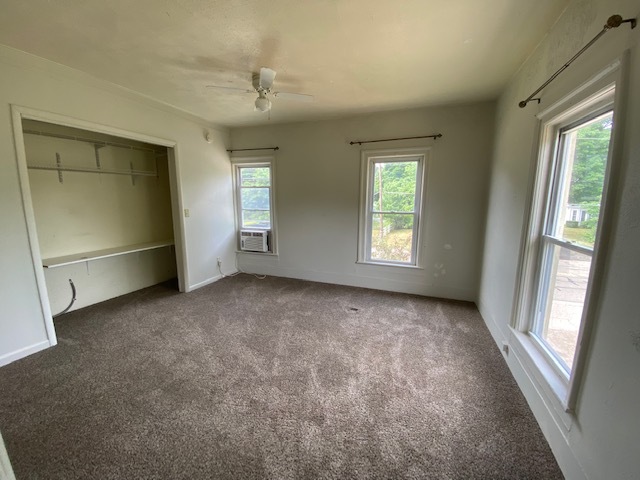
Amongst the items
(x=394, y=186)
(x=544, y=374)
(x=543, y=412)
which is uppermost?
(x=394, y=186)

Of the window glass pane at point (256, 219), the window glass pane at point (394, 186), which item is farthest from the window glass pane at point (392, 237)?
the window glass pane at point (256, 219)

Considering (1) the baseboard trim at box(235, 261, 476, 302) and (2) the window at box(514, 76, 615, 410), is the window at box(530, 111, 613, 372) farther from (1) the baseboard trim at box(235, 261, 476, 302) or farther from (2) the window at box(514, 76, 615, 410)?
(1) the baseboard trim at box(235, 261, 476, 302)

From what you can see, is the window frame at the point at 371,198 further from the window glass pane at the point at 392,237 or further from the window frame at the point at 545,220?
the window frame at the point at 545,220

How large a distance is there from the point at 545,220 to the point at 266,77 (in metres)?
2.42

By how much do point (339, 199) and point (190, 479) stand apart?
332cm

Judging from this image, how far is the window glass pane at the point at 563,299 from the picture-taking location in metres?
1.53

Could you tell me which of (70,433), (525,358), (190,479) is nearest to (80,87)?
(70,433)

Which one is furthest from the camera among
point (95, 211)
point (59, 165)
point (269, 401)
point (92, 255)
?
point (95, 211)

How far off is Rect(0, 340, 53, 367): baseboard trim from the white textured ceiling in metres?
2.46

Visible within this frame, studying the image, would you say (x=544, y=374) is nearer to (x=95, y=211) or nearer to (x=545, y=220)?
(x=545, y=220)

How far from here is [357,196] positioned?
3.85 m

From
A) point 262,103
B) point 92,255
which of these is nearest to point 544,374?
point 262,103

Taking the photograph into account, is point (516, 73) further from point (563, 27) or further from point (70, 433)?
point (70, 433)

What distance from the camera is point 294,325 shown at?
289 cm
